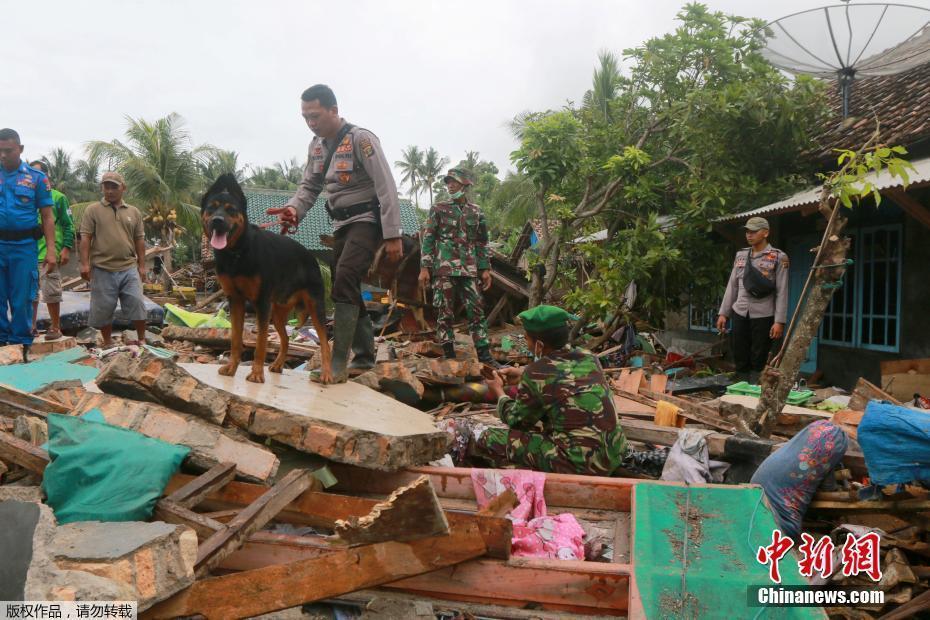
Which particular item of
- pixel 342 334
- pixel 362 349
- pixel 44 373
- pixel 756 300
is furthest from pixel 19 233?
pixel 756 300

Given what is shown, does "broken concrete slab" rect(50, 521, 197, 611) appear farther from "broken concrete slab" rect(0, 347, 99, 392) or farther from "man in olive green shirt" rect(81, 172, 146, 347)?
"man in olive green shirt" rect(81, 172, 146, 347)

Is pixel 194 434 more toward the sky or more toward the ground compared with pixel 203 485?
more toward the sky

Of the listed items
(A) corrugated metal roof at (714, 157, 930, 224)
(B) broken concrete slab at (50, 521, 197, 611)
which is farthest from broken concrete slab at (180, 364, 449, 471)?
(A) corrugated metal roof at (714, 157, 930, 224)

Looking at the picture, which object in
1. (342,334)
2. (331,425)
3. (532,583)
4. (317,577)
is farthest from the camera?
(342,334)

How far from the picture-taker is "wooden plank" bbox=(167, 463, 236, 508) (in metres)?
2.89

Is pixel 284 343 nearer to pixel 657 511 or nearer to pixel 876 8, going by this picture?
pixel 657 511

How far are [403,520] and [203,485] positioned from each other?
1.11m

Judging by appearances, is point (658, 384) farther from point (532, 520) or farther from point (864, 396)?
point (532, 520)

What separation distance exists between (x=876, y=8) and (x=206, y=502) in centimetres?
1000

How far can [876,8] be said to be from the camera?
8.48 meters

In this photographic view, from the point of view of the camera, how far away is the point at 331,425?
3443 millimetres

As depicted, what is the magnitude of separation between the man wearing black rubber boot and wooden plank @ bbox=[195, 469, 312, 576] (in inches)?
60.6

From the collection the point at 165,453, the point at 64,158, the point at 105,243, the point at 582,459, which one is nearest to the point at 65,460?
the point at 165,453

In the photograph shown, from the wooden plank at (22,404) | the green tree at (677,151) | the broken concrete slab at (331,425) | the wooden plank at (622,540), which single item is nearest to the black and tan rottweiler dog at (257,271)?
the broken concrete slab at (331,425)
